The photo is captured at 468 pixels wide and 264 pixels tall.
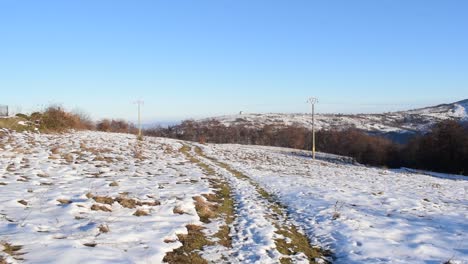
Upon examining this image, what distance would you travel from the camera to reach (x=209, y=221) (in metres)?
9.45

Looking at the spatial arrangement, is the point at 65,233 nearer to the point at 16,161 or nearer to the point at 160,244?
the point at 160,244

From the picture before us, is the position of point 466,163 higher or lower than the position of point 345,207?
lower

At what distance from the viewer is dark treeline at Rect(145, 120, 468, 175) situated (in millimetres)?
58531

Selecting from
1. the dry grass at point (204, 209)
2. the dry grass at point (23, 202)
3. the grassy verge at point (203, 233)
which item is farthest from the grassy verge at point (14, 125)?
the dry grass at point (204, 209)

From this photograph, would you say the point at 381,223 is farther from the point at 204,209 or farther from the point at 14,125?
the point at 14,125

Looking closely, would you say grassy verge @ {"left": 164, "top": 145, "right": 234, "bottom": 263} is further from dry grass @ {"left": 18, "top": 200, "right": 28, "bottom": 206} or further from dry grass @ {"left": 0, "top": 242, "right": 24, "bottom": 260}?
dry grass @ {"left": 18, "top": 200, "right": 28, "bottom": 206}

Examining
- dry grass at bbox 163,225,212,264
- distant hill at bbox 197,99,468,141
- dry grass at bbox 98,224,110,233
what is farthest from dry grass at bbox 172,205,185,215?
distant hill at bbox 197,99,468,141

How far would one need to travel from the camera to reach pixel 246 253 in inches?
281

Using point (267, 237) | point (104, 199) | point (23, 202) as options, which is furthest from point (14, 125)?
point (267, 237)

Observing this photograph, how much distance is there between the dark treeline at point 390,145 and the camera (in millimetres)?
58531

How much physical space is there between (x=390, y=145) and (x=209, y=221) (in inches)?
2887

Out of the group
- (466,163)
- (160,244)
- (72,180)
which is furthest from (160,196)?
(466,163)

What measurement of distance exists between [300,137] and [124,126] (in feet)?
182

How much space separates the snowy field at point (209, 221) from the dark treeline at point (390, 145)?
46.3m
